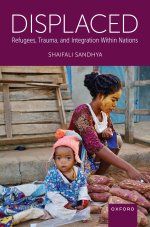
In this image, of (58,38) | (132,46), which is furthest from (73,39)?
(132,46)

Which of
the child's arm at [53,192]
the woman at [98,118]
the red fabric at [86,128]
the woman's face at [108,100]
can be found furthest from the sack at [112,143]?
the child's arm at [53,192]

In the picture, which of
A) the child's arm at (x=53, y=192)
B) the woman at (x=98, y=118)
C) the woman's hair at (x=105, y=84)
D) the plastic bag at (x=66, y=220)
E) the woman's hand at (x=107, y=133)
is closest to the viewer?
the plastic bag at (x=66, y=220)

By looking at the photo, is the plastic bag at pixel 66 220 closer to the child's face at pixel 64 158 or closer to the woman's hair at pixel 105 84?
the child's face at pixel 64 158

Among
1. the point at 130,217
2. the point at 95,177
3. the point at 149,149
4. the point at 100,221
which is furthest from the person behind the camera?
the point at 149,149

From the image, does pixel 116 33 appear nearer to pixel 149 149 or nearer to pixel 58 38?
pixel 58 38

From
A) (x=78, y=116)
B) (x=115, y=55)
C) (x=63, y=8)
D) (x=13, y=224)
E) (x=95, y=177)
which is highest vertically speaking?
(x=63, y=8)

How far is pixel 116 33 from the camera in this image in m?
2.67

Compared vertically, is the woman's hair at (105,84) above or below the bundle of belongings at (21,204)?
above

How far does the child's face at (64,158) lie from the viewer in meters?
2.72

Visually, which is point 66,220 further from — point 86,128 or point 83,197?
point 86,128

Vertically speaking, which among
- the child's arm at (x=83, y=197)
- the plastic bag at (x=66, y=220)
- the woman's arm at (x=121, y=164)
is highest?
the woman's arm at (x=121, y=164)

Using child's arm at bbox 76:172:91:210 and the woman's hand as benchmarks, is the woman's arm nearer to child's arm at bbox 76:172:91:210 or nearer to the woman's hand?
child's arm at bbox 76:172:91:210

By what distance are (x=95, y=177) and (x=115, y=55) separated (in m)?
1.12

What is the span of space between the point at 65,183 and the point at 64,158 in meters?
0.21
